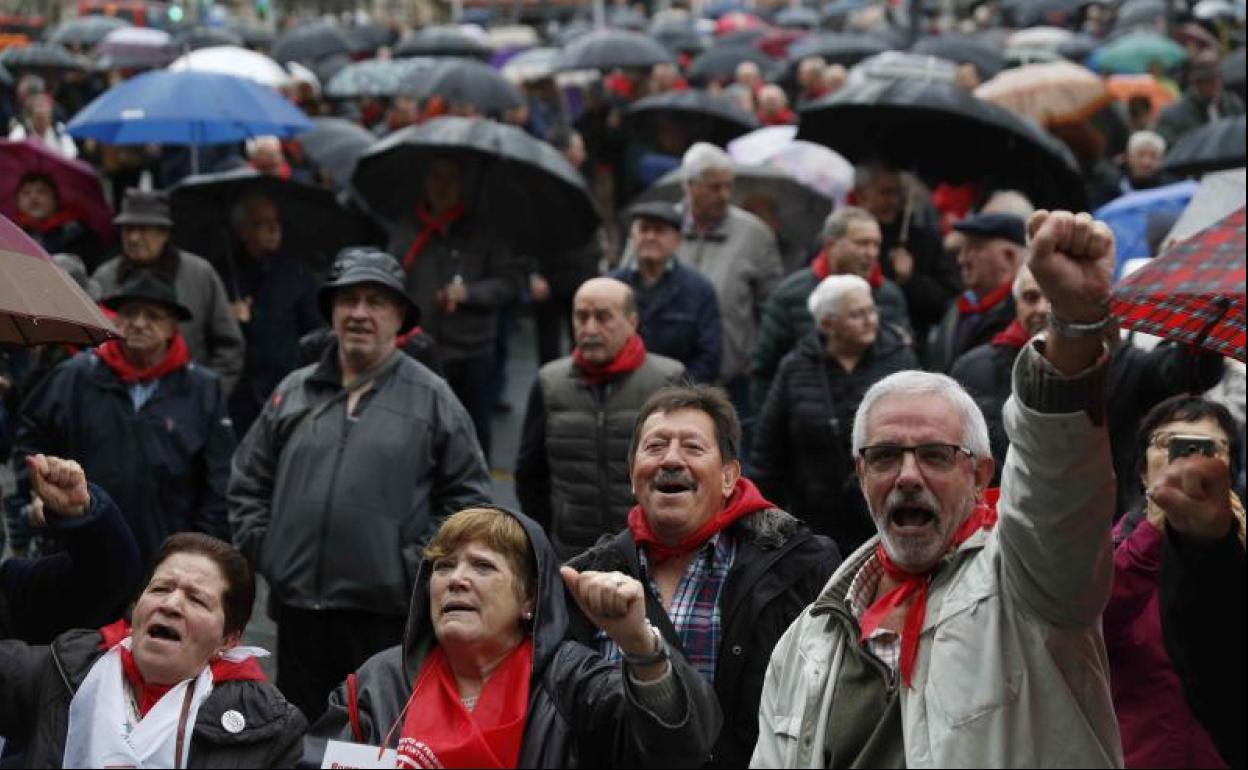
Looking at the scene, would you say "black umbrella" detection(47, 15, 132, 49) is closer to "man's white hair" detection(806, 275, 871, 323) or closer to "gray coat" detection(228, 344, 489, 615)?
"man's white hair" detection(806, 275, 871, 323)

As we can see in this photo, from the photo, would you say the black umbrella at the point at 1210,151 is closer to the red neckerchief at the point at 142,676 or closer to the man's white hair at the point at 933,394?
the man's white hair at the point at 933,394

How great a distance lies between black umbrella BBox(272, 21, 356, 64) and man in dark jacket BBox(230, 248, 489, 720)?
18.2 metres

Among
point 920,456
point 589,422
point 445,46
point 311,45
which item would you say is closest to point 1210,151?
point 589,422

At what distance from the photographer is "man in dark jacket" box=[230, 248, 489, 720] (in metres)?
7.58

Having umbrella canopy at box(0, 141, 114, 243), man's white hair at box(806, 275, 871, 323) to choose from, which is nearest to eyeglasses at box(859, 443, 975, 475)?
man's white hair at box(806, 275, 871, 323)

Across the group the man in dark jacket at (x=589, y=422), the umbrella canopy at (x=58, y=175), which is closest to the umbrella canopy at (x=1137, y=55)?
the umbrella canopy at (x=58, y=175)

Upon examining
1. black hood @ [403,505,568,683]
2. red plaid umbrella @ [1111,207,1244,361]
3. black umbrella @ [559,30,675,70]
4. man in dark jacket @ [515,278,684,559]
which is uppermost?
red plaid umbrella @ [1111,207,1244,361]

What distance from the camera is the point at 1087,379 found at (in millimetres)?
3881

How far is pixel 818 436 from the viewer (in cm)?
866

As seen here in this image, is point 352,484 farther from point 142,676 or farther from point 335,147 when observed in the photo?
point 335,147

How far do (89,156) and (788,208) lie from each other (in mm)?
6032

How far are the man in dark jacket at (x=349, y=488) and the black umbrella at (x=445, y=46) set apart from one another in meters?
16.6

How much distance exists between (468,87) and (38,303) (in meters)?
11.9

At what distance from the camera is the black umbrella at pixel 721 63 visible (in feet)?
77.5
